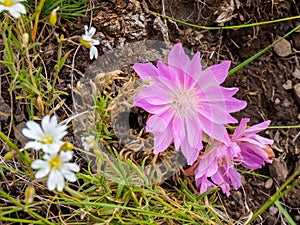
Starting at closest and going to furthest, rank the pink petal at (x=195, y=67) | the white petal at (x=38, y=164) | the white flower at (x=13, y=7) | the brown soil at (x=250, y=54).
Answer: the white petal at (x=38, y=164)
the white flower at (x=13, y=7)
the pink petal at (x=195, y=67)
the brown soil at (x=250, y=54)

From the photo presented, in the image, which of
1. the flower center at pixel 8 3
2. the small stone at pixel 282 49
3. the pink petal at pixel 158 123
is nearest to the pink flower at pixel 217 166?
the pink petal at pixel 158 123

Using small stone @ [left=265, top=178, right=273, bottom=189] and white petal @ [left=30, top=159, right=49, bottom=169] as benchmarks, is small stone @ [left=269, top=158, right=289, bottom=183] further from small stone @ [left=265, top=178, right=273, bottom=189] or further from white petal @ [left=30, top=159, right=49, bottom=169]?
white petal @ [left=30, top=159, right=49, bottom=169]

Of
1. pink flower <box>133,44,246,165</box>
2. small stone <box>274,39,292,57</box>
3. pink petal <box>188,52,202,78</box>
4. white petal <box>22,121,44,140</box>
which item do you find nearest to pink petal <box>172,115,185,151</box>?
pink flower <box>133,44,246,165</box>

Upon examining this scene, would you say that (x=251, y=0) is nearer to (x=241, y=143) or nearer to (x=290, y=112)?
(x=290, y=112)

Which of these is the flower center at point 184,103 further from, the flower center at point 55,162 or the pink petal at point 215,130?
the flower center at point 55,162

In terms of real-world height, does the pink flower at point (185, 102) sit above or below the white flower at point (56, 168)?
below

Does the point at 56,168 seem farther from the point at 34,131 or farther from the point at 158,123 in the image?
the point at 158,123

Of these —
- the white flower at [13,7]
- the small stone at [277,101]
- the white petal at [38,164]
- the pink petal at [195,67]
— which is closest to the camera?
the white petal at [38,164]

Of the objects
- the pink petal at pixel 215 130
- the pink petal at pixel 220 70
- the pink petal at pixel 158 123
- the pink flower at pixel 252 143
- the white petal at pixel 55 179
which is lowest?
the pink flower at pixel 252 143

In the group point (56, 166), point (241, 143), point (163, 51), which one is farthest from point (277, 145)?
point (56, 166)
